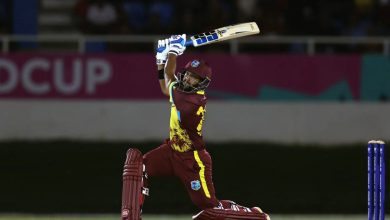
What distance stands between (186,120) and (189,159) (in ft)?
1.12

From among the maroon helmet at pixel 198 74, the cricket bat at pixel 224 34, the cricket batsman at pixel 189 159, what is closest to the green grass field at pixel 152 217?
the cricket batsman at pixel 189 159

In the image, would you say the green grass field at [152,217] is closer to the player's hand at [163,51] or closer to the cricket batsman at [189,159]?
the cricket batsman at [189,159]

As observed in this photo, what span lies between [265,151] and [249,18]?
7.53 feet

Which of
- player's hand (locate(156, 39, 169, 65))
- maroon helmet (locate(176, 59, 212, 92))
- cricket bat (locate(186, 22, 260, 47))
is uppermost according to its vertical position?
cricket bat (locate(186, 22, 260, 47))

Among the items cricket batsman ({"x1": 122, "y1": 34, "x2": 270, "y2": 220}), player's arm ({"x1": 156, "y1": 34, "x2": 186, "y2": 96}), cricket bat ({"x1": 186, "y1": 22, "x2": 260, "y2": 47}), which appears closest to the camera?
cricket batsman ({"x1": 122, "y1": 34, "x2": 270, "y2": 220})

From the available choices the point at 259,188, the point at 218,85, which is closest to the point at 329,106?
the point at 218,85

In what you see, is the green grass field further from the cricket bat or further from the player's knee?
the cricket bat

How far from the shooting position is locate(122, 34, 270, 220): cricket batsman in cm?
1008

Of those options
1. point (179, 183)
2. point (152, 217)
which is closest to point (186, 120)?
point (152, 217)

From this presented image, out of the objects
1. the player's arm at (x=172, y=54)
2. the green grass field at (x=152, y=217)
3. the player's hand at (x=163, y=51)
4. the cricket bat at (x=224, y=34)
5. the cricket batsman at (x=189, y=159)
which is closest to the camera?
the cricket batsman at (x=189, y=159)

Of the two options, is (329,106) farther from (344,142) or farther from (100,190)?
(100,190)

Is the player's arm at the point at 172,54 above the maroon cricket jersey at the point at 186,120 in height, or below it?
above

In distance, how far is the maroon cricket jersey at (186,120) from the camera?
33.1ft

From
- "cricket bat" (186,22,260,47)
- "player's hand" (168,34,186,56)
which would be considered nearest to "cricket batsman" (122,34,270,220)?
"player's hand" (168,34,186,56)
